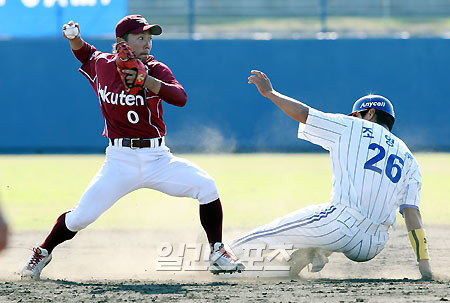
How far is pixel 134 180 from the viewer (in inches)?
199

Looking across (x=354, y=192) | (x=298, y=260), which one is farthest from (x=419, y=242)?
(x=298, y=260)

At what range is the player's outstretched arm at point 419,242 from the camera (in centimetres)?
483

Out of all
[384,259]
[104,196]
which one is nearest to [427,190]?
[384,259]

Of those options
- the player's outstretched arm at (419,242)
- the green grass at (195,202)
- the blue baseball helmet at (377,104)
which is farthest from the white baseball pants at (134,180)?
the green grass at (195,202)

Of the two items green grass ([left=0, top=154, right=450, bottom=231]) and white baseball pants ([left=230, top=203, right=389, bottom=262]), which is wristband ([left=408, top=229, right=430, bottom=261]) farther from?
green grass ([left=0, top=154, right=450, bottom=231])

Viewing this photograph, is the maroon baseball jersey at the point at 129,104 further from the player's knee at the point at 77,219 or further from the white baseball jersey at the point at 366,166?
the white baseball jersey at the point at 366,166

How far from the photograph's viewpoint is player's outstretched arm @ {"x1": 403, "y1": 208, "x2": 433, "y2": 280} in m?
4.83

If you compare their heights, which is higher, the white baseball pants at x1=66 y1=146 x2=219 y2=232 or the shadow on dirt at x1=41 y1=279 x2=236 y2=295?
the white baseball pants at x1=66 y1=146 x2=219 y2=232

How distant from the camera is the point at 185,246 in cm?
625

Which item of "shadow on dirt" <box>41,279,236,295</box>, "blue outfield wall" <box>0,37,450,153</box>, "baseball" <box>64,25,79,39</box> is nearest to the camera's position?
"shadow on dirt" <box>41,279,236,295</box>

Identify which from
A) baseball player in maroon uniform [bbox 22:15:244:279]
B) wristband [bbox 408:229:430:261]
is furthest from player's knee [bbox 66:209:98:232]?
wristband [bbox 408:229:430:261]

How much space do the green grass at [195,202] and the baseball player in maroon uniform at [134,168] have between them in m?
2.33

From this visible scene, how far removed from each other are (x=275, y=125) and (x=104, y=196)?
40.7 ft

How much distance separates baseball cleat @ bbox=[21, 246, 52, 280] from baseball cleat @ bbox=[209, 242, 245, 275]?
1107mm
